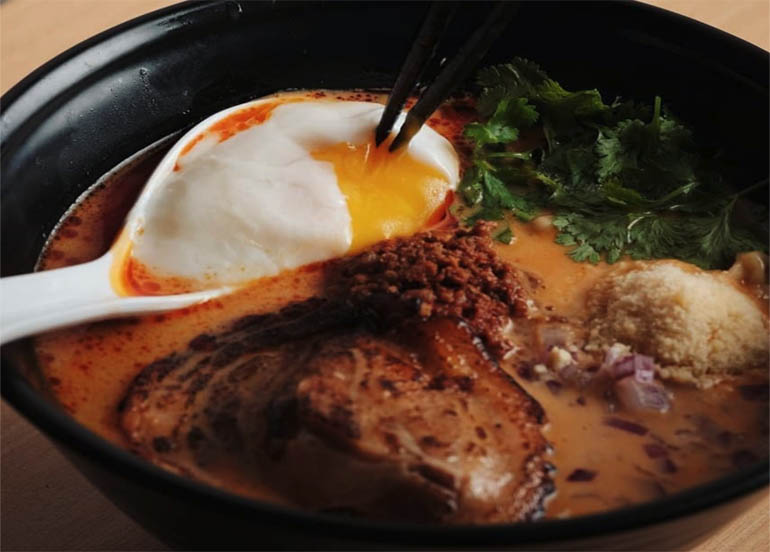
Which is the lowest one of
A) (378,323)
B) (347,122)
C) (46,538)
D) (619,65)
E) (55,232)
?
(46,538)

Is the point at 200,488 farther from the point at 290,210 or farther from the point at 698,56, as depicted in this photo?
the point at 698,56

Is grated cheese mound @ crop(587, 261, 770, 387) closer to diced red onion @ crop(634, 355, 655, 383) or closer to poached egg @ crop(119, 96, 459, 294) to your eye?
diced red onion @ crop(634, 355, 655, 383)

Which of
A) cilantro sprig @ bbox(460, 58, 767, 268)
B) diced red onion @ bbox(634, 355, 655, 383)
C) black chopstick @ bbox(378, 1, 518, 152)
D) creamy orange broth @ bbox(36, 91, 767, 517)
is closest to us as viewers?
creamy orange broth @ bbox(36, 91, 767, 517)

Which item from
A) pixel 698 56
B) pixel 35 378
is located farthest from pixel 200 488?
pixel 698 56

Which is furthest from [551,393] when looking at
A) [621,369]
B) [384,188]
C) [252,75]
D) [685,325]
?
[252,75]

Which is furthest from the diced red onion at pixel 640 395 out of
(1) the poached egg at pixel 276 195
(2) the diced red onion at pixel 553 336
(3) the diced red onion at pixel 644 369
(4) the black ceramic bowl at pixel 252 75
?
(1) the poached egg at pixel 276 195

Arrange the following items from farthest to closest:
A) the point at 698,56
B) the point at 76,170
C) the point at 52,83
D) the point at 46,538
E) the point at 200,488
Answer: the point at 698,56, the point at 76,170, the point at 52,83, the point at 46,538, the point at 200,488

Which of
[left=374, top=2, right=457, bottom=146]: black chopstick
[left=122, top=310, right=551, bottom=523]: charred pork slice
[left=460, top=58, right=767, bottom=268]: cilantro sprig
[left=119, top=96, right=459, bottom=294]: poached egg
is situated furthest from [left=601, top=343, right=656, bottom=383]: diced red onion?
[left=374, top=2, right=457, bottom=146]: black chopstick
